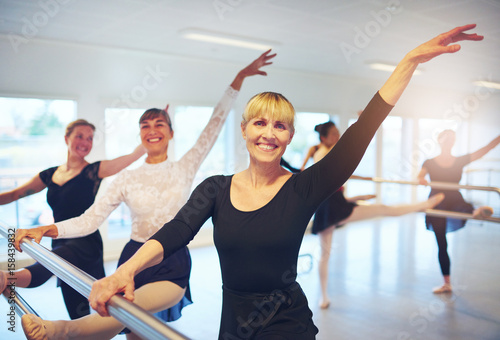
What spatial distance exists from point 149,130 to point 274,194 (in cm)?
107

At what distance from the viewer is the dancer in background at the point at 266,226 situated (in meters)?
1.22

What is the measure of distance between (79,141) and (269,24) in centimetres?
249

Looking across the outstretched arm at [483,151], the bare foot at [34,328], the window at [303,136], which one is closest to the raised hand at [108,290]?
the bare foot at [34,328]

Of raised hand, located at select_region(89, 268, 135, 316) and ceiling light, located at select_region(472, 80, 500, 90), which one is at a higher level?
ceiling light, located at select_region(472, 80, 500, 90)

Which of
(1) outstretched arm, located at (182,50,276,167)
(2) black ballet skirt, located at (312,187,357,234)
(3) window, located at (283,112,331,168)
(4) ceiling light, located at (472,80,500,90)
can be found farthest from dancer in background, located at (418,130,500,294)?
(4) ceiling light, located at (472,80,500,90)

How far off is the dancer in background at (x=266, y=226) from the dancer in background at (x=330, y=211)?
2.60m

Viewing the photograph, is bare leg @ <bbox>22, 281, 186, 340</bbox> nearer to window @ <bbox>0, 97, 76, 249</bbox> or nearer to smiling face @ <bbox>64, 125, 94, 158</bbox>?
smiling face @ <bbox>64, 125, 94, 158</bbox>

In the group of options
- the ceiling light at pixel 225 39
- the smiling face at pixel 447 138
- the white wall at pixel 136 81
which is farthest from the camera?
the white wall at pixel 136 81

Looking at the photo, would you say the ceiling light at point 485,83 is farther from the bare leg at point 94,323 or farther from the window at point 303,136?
the bare leg at point 94,323

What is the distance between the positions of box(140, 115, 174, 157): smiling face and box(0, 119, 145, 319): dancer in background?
2.26 ft

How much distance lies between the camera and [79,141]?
9.46 ft

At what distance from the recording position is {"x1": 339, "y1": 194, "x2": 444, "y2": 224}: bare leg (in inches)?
158

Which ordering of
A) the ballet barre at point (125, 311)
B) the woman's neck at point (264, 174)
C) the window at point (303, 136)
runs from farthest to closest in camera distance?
the window at point (303, 136), the woman's neck at point (264, 174), the ballet barre at point (125, 311)

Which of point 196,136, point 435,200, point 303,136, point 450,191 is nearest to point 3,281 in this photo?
point 435,200
